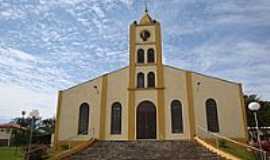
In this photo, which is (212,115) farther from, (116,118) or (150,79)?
(116,118)

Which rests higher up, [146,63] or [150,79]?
[146,63]

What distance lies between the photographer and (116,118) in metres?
22.0

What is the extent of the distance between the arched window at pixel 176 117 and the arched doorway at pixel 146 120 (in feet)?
4.74

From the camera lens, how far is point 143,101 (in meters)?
22.2

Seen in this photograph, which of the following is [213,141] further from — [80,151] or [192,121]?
[80,151]

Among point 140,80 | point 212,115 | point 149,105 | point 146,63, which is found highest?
point 146,63

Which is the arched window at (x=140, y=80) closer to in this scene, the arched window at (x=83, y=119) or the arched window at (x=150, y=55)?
the arched window at (x=150, y=55)

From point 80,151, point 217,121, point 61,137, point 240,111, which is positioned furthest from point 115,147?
point 240,111

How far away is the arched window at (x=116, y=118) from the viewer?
70.9 ft

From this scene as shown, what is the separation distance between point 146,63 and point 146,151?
30.7ft

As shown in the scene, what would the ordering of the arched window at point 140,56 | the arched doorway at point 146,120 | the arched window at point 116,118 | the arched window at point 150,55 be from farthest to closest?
the arched window at point 140,56, the arched window at point 150,55, the arched window at point 116,118, the arched doorway at point 146,120

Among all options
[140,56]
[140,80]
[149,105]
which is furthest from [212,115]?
[140,56]

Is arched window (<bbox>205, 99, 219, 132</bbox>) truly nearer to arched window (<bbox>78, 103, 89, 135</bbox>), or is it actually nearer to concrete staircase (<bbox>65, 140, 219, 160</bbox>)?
concrete staircase (<bbox>65, 140, 219, 160</bbox>)

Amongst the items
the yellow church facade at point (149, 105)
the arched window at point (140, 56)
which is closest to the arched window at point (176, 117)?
the yellow church facade at point (149, 105)
